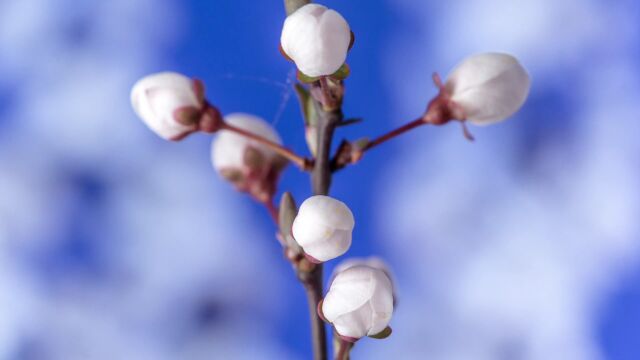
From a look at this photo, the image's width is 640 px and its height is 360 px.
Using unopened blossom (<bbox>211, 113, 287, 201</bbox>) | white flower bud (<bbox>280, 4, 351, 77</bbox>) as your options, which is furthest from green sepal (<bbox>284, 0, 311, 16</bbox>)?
unopened blossom (<bbox>211, 113, 287, 201</bbox>)

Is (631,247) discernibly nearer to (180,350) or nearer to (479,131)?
(479,131)

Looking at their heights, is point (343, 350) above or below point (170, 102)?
below

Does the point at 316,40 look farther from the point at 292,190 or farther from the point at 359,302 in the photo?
the point at 292,190

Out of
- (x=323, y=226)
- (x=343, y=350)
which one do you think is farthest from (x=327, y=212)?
(x=343, y=350)

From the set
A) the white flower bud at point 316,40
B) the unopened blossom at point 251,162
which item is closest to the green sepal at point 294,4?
the white flower bud at point 316,40

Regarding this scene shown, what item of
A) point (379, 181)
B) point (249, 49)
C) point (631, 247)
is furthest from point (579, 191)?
point (249, 49)
